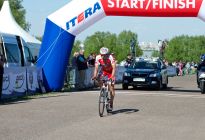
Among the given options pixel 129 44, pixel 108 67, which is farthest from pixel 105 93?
pixel 129 44

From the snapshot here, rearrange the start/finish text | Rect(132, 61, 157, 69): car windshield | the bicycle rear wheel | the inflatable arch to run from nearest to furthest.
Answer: the bicycle rear wheel < the start/finish text < the inflatable arch < Rect(132, 61, 157, 69): car windshield

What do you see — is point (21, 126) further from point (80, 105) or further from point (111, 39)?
point (111, 39)

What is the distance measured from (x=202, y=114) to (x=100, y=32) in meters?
112

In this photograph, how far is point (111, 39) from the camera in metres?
121

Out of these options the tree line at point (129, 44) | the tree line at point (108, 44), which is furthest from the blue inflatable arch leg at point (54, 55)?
the tree line at point (108, 44)

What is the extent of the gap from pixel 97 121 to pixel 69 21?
34.1 ft

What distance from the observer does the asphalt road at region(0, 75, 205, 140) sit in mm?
9445

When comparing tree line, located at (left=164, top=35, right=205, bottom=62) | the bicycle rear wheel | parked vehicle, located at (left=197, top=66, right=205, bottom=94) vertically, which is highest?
tree line, located at (left=164, top=35, right=205, bottom=62)

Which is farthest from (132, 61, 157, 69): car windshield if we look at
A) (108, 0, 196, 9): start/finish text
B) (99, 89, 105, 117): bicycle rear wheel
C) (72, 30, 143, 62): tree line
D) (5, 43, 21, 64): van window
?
(72, 30, 143, 62): tree line

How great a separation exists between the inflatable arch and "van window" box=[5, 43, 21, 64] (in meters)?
1.12

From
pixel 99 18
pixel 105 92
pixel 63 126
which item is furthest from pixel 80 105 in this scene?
pixel 99 18

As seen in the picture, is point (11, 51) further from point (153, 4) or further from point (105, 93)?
point (105, 93)

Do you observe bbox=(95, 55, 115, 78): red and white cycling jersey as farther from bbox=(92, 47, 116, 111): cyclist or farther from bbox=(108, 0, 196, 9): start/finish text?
bbox=(108, 0, 196, 9): start/finish text

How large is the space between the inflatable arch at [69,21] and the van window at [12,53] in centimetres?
112
